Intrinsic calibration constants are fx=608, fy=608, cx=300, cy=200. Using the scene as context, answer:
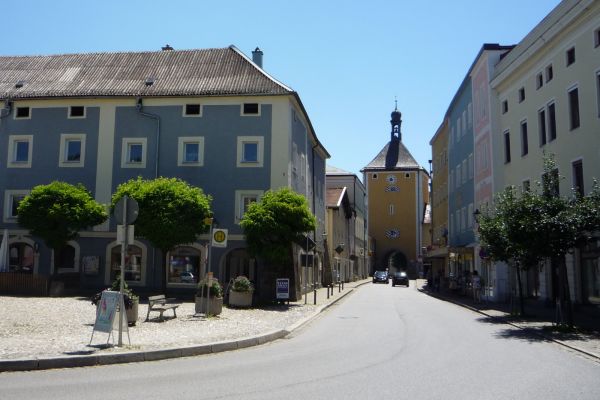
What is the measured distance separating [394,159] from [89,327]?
3231 inches

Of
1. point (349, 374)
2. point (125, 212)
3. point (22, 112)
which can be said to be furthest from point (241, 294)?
point (22, 112)

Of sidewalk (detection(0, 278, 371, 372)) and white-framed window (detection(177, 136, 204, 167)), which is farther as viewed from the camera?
white-framed window (detection(177, 136, 204, 167))

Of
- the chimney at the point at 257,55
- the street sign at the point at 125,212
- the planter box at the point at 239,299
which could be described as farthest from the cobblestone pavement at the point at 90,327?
the chimney at the point at 257,55

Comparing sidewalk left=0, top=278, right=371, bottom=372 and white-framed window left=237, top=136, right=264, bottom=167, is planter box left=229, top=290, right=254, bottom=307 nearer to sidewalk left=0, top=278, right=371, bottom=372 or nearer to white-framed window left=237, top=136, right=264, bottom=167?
sidewalk left=0, top=278, right=371, bottom=372

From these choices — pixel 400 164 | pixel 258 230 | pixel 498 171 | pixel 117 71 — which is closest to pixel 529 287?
pixel 498 171

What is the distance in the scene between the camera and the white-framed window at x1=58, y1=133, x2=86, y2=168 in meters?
32.1

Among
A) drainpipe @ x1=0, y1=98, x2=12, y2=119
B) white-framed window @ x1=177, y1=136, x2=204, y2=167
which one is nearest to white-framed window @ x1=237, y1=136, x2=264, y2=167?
white-framed window @ x1=177, y1=136, x2=204, y2=167

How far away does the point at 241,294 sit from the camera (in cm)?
2333

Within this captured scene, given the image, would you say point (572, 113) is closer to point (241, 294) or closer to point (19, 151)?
point (241, 294)

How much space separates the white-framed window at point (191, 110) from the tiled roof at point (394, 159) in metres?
64.1

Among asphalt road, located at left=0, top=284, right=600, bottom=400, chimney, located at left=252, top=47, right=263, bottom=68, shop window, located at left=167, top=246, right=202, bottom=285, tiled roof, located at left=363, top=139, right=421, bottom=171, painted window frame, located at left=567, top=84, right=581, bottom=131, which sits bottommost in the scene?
asphalt road, located at left=0, top=284, right=600, bottom=400

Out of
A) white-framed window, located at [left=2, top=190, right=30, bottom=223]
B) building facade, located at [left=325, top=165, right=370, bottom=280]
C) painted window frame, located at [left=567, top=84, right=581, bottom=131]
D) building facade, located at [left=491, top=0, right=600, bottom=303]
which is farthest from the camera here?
building facade, located at [left=325, top=165, right=370, bottom=280]

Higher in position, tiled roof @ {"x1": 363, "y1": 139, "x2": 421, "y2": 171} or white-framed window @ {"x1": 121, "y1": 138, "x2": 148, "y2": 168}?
tiled roof @ {"x1": 363, "y1": 139, "x2": 421, "y2": 171}

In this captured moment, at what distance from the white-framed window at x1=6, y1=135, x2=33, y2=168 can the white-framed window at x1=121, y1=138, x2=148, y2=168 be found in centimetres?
522
